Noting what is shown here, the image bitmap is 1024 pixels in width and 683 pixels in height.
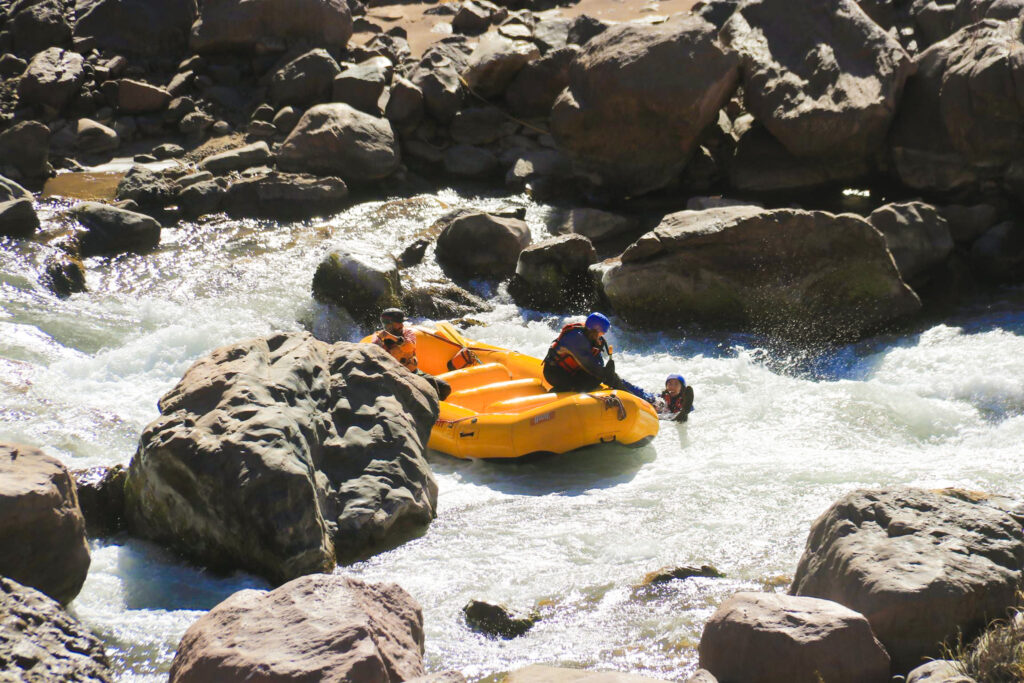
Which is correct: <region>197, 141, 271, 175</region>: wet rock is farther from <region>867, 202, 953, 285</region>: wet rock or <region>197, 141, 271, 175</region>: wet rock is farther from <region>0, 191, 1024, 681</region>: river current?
<region>867, 202, 953, 285</region>: wet rock

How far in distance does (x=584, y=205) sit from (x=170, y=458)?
8584mm

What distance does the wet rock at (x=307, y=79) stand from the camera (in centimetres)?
1436

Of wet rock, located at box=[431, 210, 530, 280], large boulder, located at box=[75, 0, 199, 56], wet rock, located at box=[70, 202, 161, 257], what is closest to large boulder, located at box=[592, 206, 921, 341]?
wet rock, located at box=[431, 210, 530, 280]

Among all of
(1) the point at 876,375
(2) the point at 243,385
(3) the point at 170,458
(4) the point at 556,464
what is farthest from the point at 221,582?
(1) the point at 876,375

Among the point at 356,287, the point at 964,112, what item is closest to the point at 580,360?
the point at 356,287

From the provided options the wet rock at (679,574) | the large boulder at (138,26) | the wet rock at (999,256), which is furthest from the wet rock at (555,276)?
the large boulder at (138,26)

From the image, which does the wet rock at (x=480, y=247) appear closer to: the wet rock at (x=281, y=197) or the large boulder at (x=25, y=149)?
the wet rock at (x=281, y=197)

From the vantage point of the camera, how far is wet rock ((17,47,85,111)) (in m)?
13.8

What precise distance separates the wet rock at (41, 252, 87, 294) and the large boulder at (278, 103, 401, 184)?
3.63 metres

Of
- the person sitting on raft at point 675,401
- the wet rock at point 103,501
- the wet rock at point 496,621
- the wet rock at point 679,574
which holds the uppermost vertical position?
the wet rock at point 103,501

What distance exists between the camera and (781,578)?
5.44m

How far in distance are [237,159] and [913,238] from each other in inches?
319

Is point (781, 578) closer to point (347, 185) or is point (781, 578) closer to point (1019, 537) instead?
point (1019, 537)

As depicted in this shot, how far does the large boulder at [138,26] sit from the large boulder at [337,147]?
375cm
